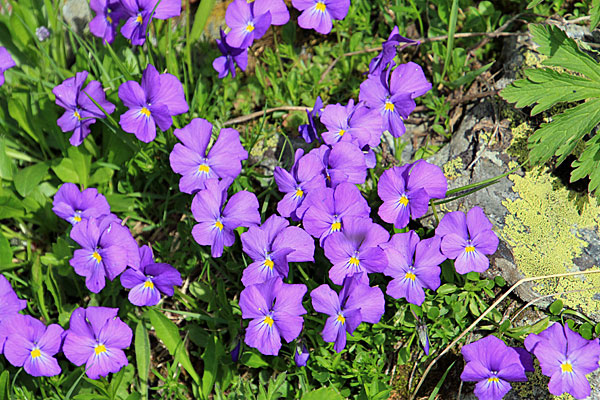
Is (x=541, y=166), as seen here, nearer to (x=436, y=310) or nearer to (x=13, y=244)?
(x=436, y=310)

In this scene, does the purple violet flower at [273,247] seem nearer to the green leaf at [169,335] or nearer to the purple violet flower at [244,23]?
the green leaf at [169,335]

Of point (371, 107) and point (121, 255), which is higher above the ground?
point (371, 107)

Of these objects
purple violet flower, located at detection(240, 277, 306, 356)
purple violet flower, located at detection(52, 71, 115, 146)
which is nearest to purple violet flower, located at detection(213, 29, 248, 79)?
purple violet flower, located at detection(52, 71, 115, 146)

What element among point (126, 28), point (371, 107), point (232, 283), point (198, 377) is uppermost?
point (126, 28)

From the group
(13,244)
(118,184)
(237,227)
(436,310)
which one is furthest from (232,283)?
(13,244)

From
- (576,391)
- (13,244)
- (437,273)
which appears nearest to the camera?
(576,391)

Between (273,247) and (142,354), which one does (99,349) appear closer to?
(142,354)

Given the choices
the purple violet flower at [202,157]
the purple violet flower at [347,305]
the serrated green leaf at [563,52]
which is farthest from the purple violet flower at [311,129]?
the serrated green leaf at [563,52]

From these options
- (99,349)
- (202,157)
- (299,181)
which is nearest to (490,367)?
(299,181)
